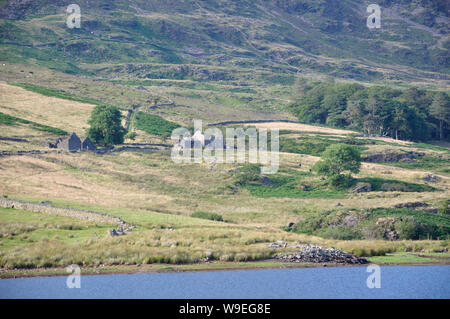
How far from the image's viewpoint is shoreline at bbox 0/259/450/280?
33878mm

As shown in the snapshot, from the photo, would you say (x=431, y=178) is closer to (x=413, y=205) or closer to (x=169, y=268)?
(x=413, y=205)

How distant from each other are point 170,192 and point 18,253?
35839 mm

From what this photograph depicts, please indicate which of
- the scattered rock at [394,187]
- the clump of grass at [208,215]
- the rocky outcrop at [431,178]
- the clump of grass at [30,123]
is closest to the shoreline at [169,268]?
the clump of grass at [208,215]

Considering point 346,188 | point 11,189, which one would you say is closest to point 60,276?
point 11,189

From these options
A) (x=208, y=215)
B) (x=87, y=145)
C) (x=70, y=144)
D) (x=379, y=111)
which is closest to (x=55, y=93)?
(x=87, y=145)

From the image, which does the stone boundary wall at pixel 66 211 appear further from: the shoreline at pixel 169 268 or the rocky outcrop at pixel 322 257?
the rocky outcrop at pixel 322 257

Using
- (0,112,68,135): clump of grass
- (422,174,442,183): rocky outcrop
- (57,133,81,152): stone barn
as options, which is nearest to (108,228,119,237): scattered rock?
(57,133,81,152): stone barn

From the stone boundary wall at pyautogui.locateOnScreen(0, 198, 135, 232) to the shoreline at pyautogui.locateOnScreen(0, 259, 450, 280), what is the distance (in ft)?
31.6

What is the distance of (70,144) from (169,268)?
58.3 m

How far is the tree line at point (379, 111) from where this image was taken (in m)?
135

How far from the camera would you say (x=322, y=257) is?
3916cm

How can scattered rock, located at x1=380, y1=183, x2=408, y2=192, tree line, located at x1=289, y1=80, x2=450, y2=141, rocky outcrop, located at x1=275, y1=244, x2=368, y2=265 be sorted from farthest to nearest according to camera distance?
tree line, located at x1=289, y1=80, x2=450, y2=141, scattered rock, located at x1=380, y1=183, x2=408, y2=192, rocky outcrop, located at x1=275, y1=244, x2=368, y2=265

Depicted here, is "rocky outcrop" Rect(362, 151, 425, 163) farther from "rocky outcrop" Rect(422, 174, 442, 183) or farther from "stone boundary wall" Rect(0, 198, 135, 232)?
"stone boundary wall" Rect(0, 198, 135, 232)
